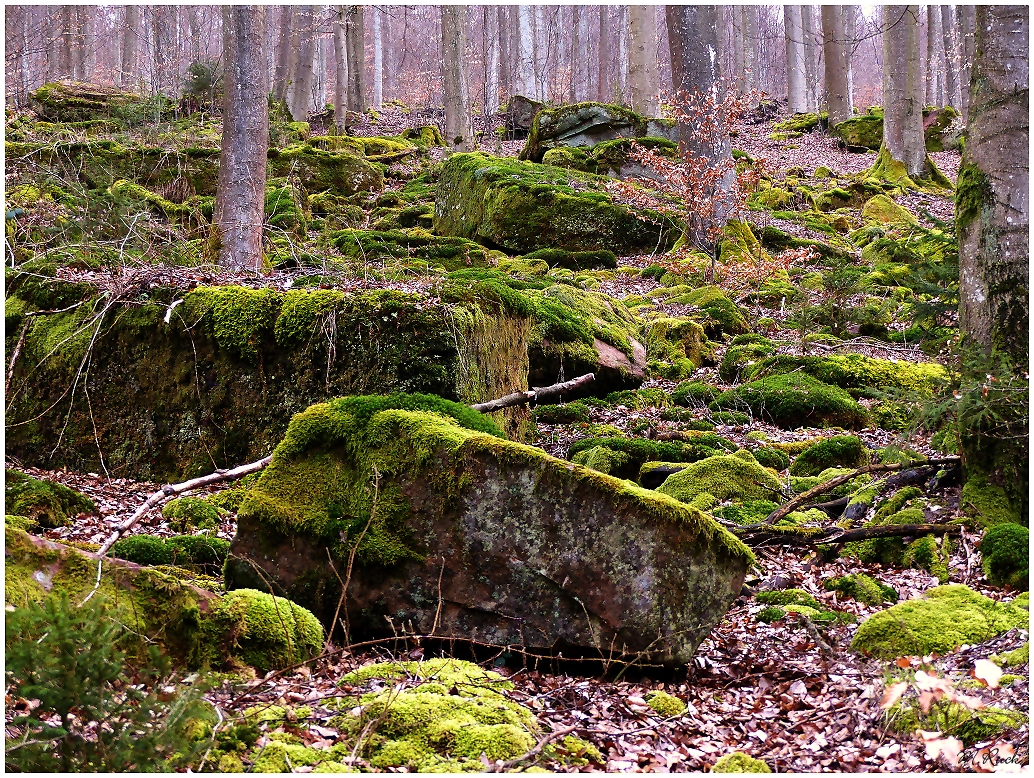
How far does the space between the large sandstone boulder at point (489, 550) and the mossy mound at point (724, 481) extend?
2451mm

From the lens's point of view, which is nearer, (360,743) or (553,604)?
(360,743)

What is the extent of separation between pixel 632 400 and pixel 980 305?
463 centimetres

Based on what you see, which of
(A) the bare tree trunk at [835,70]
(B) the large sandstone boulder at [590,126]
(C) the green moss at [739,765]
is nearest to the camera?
(C) the green moss at [739,765]

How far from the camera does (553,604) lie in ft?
13.9

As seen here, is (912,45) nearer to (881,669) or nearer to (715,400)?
(715,400)

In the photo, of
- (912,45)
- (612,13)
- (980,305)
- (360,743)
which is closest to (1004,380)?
(980,305)

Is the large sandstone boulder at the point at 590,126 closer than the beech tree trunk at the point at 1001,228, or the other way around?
the beech tree trunk at the point at 1001,228

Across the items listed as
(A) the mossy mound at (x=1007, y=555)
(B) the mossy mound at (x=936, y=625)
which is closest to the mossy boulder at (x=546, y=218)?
(A) the mossy mound at (x=1007, y=555)

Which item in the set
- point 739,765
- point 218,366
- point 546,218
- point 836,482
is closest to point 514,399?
point 218,366

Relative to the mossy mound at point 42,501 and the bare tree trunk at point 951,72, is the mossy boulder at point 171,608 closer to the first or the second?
the mossy mound at point 42,501

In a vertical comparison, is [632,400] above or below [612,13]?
below

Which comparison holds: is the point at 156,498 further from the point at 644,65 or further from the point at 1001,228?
the point at 644,65

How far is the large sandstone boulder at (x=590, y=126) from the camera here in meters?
18.9

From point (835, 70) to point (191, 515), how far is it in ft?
77.7
